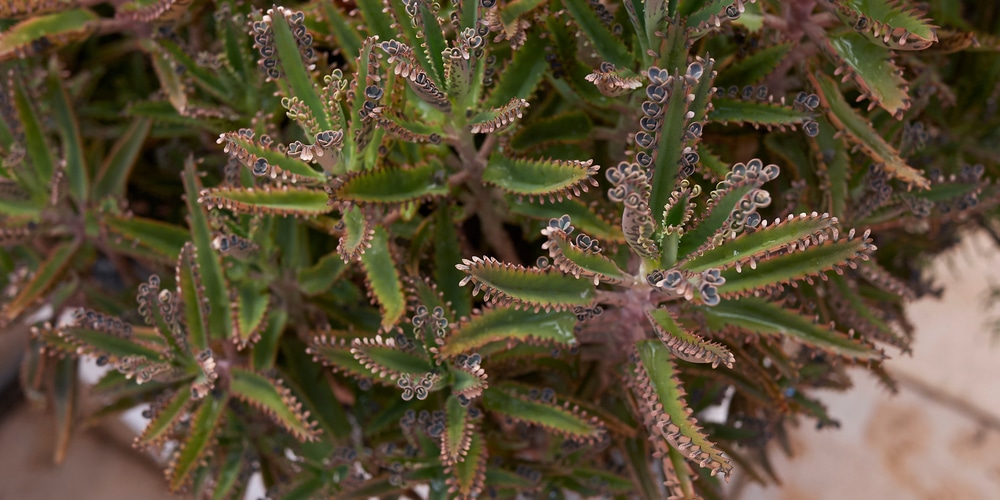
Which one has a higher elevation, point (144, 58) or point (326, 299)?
point (144, 58)

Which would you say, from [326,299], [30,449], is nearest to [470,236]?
[326,299]

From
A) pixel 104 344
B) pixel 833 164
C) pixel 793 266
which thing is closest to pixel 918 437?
pixel 833 164

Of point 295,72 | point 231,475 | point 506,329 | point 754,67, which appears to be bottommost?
point 231,475

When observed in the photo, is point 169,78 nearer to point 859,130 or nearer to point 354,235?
point 354,235

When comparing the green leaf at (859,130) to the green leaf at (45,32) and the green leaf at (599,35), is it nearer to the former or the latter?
the green leaf at (599,35)

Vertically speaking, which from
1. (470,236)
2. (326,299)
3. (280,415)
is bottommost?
(280,415)

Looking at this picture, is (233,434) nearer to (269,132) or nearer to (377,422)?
(377,422)

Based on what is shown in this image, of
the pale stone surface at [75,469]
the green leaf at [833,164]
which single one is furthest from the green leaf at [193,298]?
the pale stone surface at [75,469]
